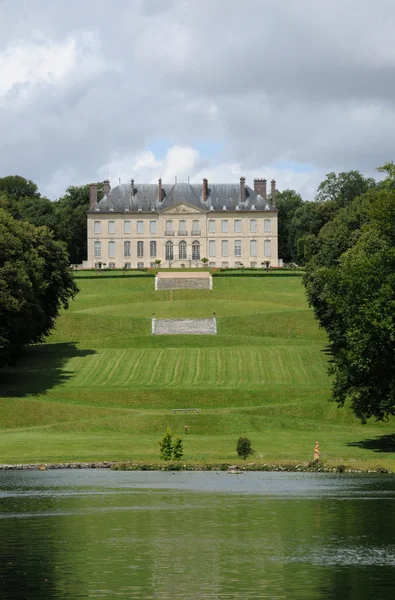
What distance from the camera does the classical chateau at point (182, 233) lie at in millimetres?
150125

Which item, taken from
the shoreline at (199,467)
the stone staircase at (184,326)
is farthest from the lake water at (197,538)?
the stone staircase at (184,326)

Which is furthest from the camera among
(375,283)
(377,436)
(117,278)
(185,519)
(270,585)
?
(117,278)

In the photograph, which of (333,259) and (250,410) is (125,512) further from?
(333,259)

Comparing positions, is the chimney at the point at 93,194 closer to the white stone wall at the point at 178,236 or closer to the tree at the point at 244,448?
the white stone wall at the point at 178,236

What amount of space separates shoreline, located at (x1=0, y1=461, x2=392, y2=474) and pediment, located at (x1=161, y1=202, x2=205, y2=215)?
112670 millimetres

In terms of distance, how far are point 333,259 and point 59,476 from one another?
44.0 meters

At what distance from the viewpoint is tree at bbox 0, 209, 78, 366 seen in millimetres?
64500

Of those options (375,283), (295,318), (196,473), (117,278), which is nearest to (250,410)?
(375,283)

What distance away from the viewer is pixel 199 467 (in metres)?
38.3

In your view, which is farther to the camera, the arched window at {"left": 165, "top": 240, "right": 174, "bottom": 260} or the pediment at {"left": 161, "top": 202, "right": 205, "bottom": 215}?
the pediment at {"left": 161, "top": 202, "right": 205, "bottom": 215}

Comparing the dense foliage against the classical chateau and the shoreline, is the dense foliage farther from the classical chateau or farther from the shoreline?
Answer: the classical chateau

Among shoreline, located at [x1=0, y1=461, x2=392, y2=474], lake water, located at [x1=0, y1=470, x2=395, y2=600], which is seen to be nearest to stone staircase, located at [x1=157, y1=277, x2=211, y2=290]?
shoreline, located at [x1=0, y1=461, x2=392, y2=474]

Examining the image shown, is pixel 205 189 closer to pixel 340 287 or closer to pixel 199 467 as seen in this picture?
pixel 340 287

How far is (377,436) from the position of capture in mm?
49281
